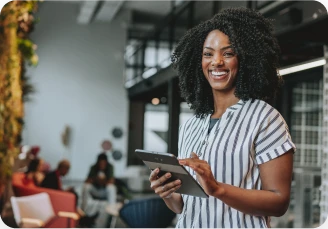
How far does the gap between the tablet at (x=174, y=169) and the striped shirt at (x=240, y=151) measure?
114 millimetres

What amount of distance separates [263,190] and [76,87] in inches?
551

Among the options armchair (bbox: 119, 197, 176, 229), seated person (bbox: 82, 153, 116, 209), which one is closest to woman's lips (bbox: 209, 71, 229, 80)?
armchair (bbox: 119, 197, 176, 229)

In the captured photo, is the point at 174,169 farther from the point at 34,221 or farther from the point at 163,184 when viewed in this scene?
the point at 34,221

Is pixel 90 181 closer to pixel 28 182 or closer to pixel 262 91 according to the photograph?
pixel 28 182

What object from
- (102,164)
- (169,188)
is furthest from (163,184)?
(102,164)

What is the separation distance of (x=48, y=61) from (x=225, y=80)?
544 inches

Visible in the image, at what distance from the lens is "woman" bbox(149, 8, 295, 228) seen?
1258 millimetres

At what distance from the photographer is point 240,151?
131 centimetres

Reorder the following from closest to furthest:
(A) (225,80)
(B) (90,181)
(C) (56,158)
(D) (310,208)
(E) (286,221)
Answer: (A) (225,80) → (D) (310,208) → (E) (286,221) → (B) (90,181) → (C) (56,158)

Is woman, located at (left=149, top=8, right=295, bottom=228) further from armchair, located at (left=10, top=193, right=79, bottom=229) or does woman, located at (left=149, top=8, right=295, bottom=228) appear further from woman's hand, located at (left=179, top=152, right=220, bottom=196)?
armchair, located at (left=10, top=193, right=79, bottom=229)

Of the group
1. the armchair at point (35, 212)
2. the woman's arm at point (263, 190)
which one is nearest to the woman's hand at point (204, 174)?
the woman's arm at point (263, 190)

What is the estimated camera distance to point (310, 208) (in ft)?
20.7

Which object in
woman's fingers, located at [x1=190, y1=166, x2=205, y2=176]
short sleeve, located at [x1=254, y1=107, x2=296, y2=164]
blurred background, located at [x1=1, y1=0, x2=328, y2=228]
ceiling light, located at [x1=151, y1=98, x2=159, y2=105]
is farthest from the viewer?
blurred background, located at [x1=1, y1=0, x2=328, y2=228]

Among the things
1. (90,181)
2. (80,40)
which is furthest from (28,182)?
(80,40)
